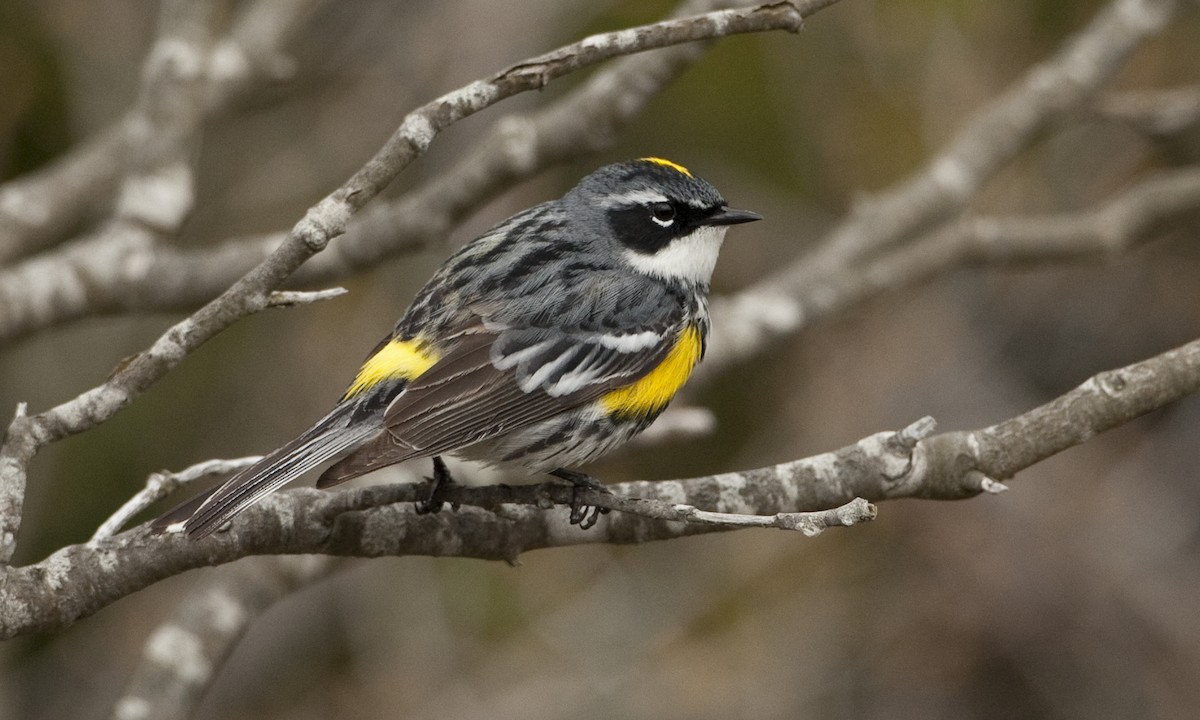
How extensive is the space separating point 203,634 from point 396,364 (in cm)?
130

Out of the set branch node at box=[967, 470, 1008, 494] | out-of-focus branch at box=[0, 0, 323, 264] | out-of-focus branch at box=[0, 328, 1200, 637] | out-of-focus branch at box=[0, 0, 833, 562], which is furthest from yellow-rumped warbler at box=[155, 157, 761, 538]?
out-of-focus branch at box=[0, 0, 323, 264]

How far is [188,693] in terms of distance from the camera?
4.52m

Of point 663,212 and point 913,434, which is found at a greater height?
point 663,212

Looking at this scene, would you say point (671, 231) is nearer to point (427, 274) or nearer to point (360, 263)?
point (360, 263)

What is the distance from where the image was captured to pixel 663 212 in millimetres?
4773

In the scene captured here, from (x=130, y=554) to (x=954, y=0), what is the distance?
620cm

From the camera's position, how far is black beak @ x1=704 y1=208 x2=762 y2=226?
15.3 feet

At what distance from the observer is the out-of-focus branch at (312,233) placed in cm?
314

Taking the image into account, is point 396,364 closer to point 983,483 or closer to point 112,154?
point 983,483

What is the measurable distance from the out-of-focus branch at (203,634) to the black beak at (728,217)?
5.93 ft

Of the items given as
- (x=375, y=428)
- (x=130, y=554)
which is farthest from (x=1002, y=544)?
(x=130, y=554)

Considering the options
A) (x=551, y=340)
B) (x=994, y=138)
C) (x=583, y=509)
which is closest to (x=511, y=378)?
(x=551, y=340)

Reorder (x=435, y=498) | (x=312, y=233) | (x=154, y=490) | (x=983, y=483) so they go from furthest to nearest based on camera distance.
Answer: (x=435, y=498) → (x=983, y=483) → (x=154, y=490) → (x=312, y=233)

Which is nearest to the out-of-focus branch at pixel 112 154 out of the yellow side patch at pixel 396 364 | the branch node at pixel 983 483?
the yellow side patch at pixel 396 364
